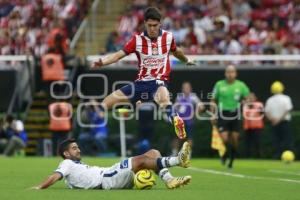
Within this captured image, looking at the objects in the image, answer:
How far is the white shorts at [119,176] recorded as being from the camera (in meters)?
15.4

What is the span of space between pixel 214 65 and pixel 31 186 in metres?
15.5

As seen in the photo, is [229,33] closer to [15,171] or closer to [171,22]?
[171,22]

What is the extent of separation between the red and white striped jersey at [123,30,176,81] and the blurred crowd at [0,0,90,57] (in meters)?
14.7

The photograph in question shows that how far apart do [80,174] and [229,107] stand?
8.97 m

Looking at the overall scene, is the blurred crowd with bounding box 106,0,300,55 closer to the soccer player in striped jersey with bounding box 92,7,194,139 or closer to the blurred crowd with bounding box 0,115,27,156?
the blurred crowd with bounding box 0,115,27,156

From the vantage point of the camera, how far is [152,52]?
17.5m

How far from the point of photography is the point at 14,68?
106 feet

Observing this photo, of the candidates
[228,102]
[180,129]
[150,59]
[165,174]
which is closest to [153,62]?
[150,59]

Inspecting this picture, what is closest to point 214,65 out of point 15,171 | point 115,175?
point 15,171

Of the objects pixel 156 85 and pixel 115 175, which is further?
pixel 156 85

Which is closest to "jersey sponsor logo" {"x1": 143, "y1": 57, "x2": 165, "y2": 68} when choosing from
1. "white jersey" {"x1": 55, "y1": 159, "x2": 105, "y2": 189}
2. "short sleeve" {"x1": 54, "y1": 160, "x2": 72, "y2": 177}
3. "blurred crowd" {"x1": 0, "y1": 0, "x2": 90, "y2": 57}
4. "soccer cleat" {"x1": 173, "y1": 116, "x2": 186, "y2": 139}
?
"soccer cleat" {"x1": 173, "y1": 116, "x2": 186, "y2": 139}

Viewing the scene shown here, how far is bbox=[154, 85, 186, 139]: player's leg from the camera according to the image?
16.6m

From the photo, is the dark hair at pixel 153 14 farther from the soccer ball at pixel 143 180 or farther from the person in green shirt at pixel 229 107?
the person in green shirt at pixel 229 107

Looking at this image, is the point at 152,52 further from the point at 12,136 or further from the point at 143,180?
the point at 12,136
